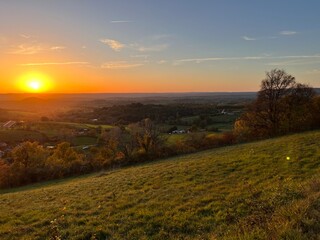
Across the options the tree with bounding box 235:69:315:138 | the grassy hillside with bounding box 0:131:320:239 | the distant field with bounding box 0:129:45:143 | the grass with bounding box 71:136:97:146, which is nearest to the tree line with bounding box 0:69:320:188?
the tree with bounding box 235:69:315:138

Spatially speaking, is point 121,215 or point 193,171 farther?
point 193,171

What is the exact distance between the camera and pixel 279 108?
159 ft

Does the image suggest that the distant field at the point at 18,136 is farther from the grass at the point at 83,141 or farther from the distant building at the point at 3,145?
the grass at the point at 83,141

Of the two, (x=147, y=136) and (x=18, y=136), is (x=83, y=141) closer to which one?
(x=18, y=136)

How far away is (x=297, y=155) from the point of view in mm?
20969

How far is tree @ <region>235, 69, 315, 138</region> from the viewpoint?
46.8m

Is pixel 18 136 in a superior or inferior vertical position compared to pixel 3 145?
superior

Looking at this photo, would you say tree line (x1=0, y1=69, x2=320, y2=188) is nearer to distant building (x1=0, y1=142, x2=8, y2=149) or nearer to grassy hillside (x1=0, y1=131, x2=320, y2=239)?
grassy hillside (x1=0, y1=131, x2=320, y2=239)

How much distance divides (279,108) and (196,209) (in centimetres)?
4071

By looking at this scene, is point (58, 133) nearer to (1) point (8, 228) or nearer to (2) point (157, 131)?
(2) point (157, 131)

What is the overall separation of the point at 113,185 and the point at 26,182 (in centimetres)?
2130

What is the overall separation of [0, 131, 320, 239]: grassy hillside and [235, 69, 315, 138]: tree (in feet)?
94.5

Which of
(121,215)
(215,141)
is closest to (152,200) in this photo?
(121,215)

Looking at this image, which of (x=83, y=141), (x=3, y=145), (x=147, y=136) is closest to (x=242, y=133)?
(x=147, y=136)
